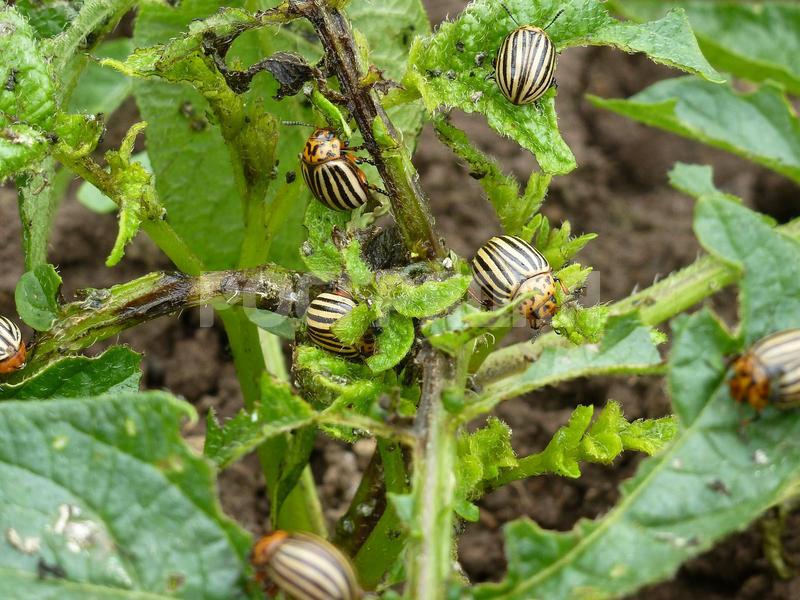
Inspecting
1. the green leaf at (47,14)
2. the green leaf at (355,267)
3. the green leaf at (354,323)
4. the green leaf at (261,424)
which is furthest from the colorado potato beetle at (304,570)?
the green leaf at (47,14)

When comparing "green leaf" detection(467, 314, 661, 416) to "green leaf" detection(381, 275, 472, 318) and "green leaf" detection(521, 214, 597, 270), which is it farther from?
"green leaf" detection(521, 214, 597, 270)

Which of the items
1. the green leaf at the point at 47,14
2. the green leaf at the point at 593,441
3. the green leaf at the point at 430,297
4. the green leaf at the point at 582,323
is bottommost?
the green leaf at the point at 593,441

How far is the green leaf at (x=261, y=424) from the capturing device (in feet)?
6.12

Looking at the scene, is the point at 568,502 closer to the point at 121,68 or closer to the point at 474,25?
the point at 474,25

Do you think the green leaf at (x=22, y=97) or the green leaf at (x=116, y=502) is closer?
the green leaf at (x=116, y=502)

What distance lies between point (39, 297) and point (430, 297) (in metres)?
1.02

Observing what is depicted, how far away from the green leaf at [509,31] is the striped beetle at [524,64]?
27mm

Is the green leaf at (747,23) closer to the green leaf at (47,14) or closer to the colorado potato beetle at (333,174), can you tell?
the colorado potato beetle at (333,174)

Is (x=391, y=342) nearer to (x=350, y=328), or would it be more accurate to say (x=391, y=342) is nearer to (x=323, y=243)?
(x=350, y=328)

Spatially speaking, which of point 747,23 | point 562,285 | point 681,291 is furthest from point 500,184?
point 747,23

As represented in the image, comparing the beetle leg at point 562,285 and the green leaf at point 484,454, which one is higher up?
the beetle leg at point 562,285

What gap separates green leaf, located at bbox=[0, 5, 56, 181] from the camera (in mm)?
2053

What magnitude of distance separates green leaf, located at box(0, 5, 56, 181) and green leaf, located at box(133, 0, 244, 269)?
2.99 feet

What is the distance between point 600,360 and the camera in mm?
1924
